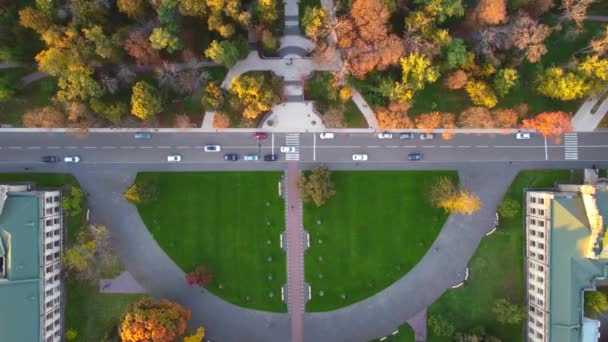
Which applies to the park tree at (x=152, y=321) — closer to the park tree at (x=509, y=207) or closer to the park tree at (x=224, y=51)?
the park tree at (x=224, y=51)

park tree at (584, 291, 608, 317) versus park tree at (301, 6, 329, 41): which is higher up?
park tree at (301, 6, 329, 41)

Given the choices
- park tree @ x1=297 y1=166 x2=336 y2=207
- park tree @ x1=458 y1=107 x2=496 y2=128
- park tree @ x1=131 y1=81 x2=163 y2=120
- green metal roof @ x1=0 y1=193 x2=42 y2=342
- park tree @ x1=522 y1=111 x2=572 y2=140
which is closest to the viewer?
green metal roof @ x1=0 y1=193 x2=42 y2=342

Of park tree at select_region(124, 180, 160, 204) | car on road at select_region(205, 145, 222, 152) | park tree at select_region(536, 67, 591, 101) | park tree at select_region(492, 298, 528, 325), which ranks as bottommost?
park tree at select_region(492, 298, 528, 325)

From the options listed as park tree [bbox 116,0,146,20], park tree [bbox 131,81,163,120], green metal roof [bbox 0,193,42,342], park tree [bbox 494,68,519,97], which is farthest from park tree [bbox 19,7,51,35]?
park tree [bbox 494,68,519,97]

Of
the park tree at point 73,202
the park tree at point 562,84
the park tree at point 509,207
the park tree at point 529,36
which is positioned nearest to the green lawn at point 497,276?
the park tree at point 509,207

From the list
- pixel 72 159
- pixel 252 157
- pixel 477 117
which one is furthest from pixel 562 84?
pixel 72 159

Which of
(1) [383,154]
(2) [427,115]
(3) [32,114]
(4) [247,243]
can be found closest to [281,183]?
(4) [247,243]

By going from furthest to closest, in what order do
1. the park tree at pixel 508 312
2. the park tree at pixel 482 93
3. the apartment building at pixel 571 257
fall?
the park tree at pixel 508 312 < the park tree at pixel 482 93 < the apartment building at pixel 571 257

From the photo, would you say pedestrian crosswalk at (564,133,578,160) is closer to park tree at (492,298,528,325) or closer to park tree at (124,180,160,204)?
park tree at (492,298,528,325)
